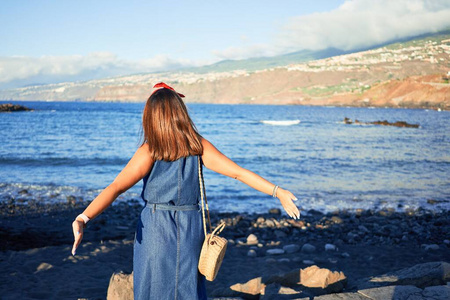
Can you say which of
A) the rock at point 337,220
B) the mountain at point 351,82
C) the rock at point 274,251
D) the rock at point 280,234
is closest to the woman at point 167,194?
the rock at point 274,251

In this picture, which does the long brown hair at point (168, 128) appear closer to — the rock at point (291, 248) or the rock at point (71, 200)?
the rock at point (291, 248)

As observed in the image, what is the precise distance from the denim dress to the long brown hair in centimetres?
8

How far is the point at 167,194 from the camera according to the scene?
2.35 m

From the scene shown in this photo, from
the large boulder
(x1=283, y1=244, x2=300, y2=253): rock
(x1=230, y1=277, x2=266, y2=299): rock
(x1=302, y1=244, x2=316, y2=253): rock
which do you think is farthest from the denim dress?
(x1=302, y1=244, x2=316, y2=253): rock

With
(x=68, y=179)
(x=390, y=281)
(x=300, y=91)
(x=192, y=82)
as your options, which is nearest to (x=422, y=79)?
(x=300, y=91)

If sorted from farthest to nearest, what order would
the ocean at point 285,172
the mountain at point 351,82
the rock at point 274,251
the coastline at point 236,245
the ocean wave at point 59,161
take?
the mountain at point 351,82 → the ocean wave at point 59,161 → the ocean at point 285,172 → the rock at point 274,251 → the coastline at point 236,245

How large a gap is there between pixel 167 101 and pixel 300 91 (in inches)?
5945

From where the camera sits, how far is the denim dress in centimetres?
231

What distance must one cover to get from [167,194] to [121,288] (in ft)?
6.30

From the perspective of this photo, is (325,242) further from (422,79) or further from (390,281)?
(422,79)

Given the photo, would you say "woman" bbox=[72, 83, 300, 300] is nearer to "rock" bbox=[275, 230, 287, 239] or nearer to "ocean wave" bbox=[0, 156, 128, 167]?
"rock" bbox=[275, 230, 287, 239]

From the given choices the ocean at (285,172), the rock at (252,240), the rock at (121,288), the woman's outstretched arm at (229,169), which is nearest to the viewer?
the woman's outstretched arm at (229,169)

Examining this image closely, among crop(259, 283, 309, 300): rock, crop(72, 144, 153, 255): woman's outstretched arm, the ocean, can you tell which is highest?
crop(72, 144, 153, 255): woman's outstretched arm

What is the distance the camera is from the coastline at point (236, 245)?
18.6ft
